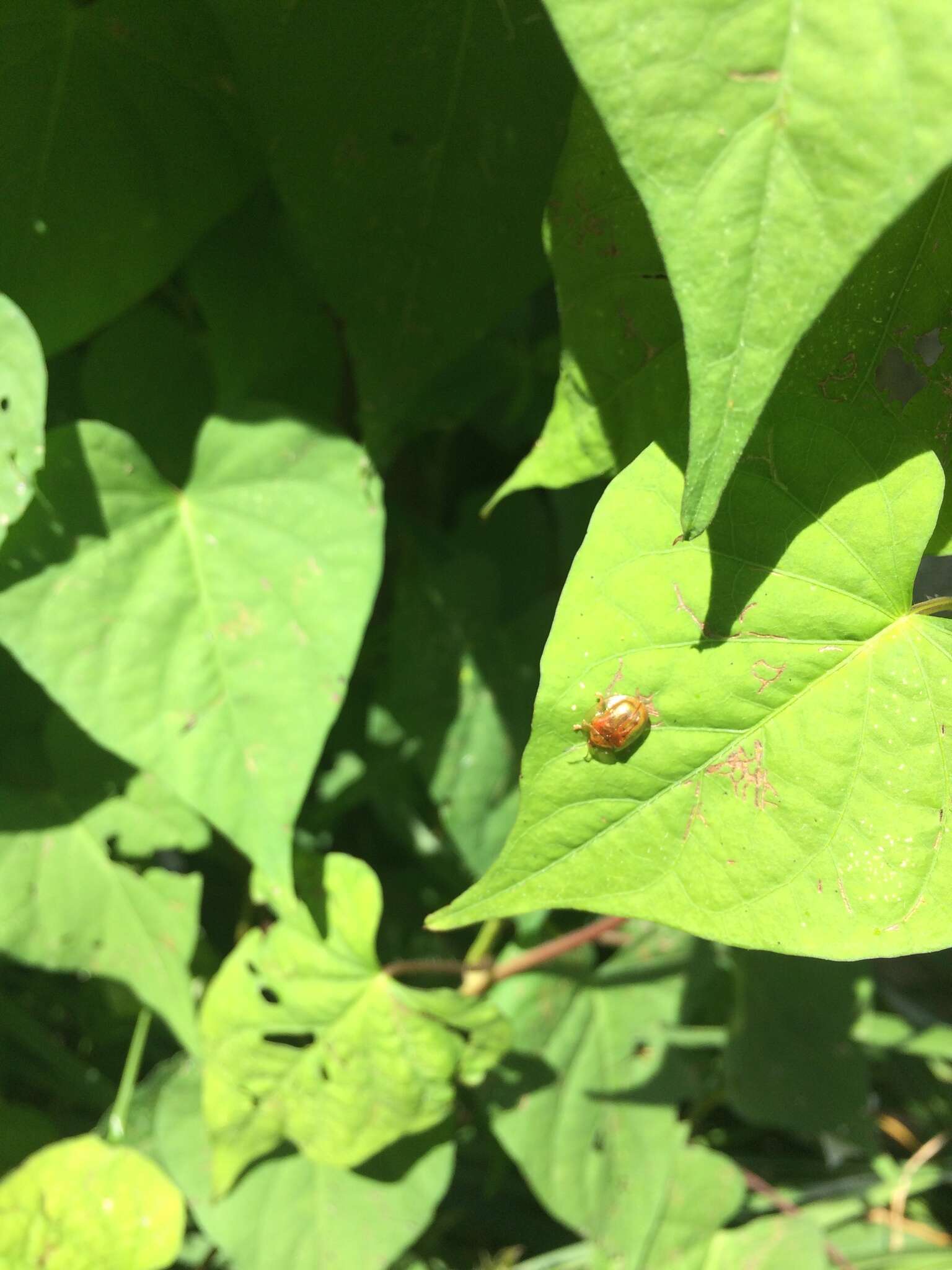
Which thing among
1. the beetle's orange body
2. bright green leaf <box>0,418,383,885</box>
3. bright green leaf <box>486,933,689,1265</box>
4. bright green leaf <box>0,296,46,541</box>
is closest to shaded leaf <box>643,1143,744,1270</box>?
bright green leaf <box>486,933,689,1265</box>

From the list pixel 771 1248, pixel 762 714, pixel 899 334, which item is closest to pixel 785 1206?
pixel 771 1248

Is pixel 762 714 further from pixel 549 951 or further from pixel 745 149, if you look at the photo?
pixel 549 951

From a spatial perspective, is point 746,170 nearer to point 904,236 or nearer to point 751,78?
point 751,78

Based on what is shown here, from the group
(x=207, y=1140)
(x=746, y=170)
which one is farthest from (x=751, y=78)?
(x=207, y=1140)

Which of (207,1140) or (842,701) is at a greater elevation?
(842,701)

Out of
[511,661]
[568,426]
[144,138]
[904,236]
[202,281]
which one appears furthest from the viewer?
[511,661]

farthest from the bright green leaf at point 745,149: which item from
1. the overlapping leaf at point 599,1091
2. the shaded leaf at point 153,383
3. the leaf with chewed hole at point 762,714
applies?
the overlapping leaf at point 599,1091

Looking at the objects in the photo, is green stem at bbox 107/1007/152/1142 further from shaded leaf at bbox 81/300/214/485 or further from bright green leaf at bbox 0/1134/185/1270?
shaded leaf at bbox 81/300/214/485
